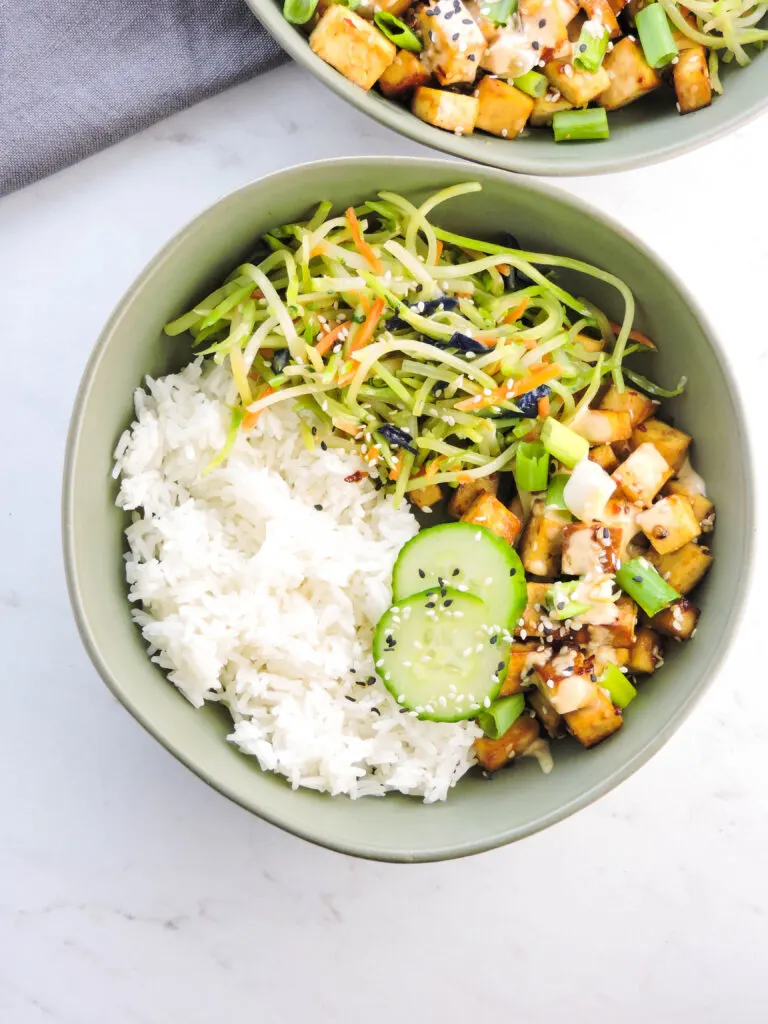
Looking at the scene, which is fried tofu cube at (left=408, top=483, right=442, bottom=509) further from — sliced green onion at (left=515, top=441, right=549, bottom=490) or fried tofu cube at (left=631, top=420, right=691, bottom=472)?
fried tofu cube at (left=631, top=420, right=691, bottom=472)

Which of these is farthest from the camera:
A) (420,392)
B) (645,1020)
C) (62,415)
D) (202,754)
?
(645,1020)

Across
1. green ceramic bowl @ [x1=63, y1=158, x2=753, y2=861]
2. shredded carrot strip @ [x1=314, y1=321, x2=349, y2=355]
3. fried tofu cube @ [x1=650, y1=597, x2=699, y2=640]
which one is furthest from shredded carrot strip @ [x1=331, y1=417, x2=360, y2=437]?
fried tofu cube @ [x1=650, y1=597, x2=699, y2=640]

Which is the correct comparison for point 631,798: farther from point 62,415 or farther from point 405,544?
point 62,415

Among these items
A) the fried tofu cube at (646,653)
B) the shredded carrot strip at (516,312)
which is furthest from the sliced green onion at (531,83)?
the fried tofu cube at (646,653)

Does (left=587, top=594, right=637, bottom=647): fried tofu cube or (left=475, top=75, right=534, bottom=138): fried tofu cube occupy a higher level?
(left=475, top=75, right=534, bottom=138): fried tofu cube

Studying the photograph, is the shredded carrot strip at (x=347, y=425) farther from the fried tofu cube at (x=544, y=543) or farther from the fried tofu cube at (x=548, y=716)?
the fried tofu cube at (x=548, y=716)

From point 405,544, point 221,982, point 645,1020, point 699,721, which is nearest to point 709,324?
point 405,544
